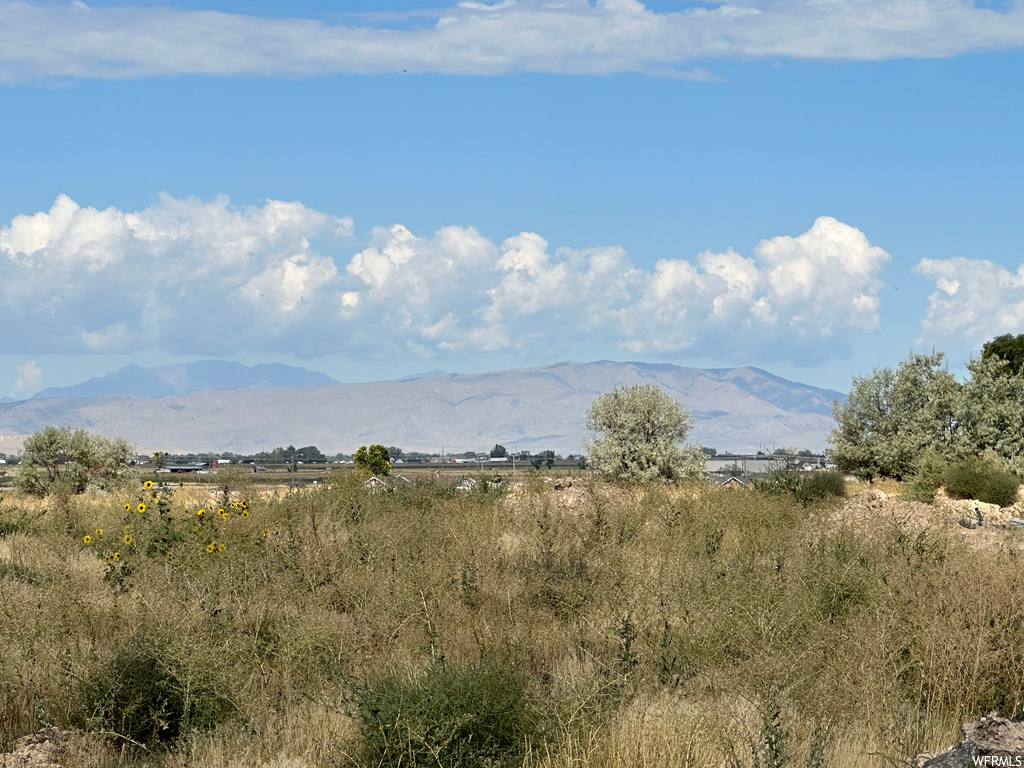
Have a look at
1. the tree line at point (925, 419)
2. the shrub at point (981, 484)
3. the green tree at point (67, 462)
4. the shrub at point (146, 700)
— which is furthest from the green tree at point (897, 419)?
the shrub at point (146, 700)

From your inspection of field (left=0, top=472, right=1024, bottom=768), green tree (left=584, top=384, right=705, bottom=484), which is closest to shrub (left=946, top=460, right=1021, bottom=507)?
green tree (left=584, top=384, right=705, bottom=484)

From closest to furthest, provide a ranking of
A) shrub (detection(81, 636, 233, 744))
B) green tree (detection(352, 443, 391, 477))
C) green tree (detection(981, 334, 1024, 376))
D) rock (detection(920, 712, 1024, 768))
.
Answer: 1. rock (detection(920, 712, 1024, 768))
2. shrub (detection(81, 636, 233, 744))
3. green tree (detection(981, 334, 1024, 376))
4. green tree (detection(352, 443, 391, 477))

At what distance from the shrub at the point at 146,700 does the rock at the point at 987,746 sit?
558 centimetres

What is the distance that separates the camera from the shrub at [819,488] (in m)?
25.7

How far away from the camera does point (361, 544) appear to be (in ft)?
49.1

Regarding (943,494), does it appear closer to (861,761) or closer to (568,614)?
(568,614)

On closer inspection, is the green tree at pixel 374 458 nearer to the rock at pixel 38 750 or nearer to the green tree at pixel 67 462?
the green tree at pixel 67 462

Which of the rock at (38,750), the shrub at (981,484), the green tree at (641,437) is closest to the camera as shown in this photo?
the rock at (38,750)

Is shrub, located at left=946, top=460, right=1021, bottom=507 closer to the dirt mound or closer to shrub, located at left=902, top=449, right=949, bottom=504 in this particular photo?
shrub, located at left=902, top=449, right=949, bottom=504

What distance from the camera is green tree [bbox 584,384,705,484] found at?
44.3 meters

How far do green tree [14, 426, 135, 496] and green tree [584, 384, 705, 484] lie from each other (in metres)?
18.8

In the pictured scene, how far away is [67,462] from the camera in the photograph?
4191 cm

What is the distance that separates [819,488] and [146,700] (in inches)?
860

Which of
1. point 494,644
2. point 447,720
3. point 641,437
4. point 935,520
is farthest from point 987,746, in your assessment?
point 641,437
